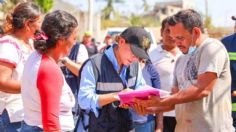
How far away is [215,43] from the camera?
143 inches

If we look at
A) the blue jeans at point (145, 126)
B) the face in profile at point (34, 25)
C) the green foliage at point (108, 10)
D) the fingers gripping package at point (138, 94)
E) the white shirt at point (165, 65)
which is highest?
the face in profile at point (34, 25)

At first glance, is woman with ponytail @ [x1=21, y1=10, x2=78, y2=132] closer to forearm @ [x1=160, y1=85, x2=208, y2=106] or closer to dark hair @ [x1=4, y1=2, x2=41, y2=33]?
Result: dark hair @ [x1=4, y1=2, x2=41, y2=33]

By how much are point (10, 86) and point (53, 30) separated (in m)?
0.68

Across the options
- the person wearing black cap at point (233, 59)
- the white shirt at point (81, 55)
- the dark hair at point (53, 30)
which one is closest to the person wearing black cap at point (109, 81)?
the dark hair at point (53, 30)

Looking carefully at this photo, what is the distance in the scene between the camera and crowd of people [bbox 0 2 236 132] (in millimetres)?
3311

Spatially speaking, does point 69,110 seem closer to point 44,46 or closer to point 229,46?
point 44,46

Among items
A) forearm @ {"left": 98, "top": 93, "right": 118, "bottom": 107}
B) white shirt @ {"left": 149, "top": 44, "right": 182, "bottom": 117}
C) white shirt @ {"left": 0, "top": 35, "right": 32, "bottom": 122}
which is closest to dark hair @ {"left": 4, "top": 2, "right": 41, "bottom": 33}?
white shirt @ {"left": 0, "top": 35, "right": 32, "bottom": 122}

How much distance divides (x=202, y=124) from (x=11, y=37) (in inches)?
62.1

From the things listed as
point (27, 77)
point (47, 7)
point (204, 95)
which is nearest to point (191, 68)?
point (204, 95)

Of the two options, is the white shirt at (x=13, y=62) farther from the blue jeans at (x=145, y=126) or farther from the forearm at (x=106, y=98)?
the blue jeans at (x=145, y=126)

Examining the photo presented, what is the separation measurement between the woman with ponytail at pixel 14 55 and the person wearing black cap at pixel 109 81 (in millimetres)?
483

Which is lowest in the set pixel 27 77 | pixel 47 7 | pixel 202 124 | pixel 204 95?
pixel 47 7

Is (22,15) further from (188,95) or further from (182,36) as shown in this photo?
(188,95)

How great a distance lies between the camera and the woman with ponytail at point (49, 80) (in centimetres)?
314
